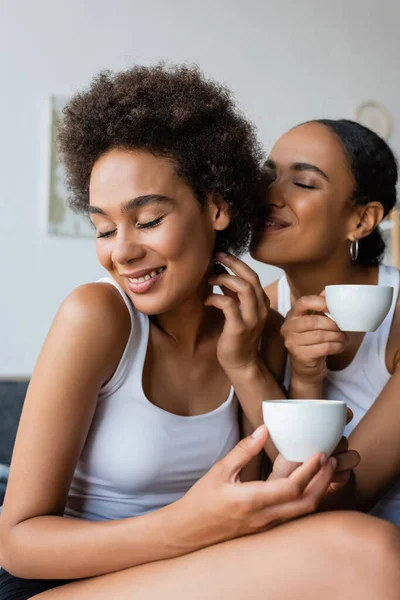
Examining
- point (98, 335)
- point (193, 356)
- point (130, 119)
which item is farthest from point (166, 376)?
point (130, 119)

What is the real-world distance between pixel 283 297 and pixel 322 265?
20 cm

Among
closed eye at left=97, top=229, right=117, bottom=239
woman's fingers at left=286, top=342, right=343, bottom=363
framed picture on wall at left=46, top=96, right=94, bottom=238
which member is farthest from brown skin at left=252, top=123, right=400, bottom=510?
framed picture on wall at left=46, top=96, right=94, bottom=238

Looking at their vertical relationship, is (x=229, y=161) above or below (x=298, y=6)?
below

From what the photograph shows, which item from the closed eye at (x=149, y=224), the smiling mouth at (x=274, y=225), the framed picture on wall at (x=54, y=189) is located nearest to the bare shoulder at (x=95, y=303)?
the closed eye at (x=149, y=224)

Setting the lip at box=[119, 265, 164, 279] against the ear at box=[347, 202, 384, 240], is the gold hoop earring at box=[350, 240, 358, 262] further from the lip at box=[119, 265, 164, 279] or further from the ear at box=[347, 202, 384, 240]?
the lip at box=[119, 265, 164, 279]

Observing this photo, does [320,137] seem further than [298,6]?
No

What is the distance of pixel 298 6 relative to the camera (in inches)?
173

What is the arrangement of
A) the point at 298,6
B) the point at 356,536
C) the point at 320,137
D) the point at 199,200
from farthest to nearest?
the point at 298,6 < the point at 320,137 < the point at 199,200 < the point at 356,536

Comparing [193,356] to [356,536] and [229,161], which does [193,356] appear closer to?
[229,161]

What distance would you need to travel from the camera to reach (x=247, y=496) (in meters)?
0.93

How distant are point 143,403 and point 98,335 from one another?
0.50 feet

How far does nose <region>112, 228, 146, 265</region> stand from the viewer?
1.20 m

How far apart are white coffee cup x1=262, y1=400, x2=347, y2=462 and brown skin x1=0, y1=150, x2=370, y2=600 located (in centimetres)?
2

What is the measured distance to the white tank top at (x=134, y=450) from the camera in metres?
1.23
